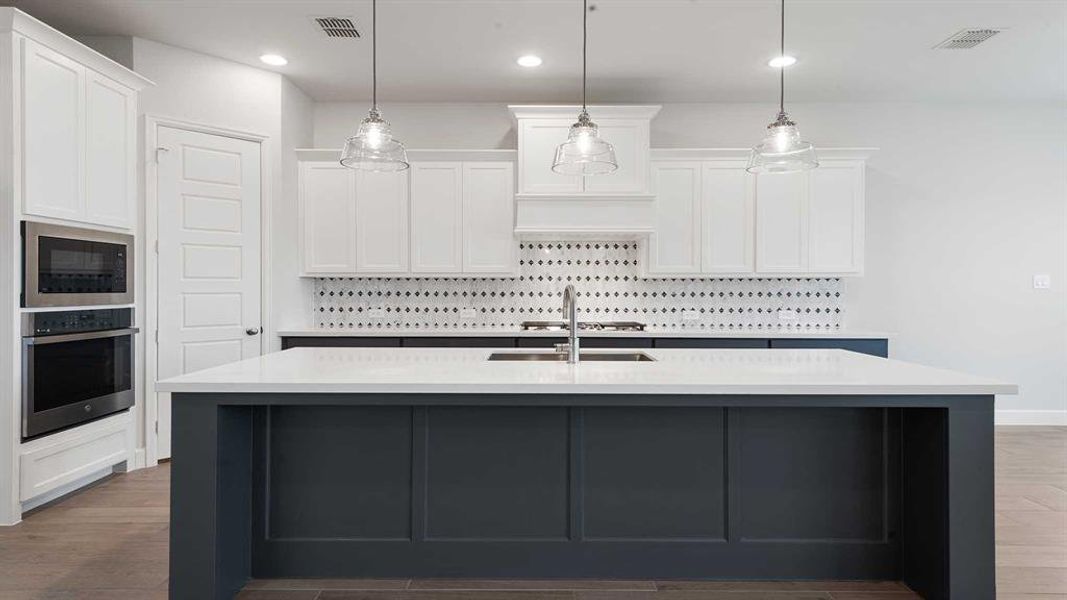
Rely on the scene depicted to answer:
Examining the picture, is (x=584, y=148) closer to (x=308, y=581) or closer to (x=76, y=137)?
(x=308, y=581)

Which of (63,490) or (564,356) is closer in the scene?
(564,356)

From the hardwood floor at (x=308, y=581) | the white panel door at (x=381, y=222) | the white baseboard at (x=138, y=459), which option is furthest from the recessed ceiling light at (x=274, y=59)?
the hardwood floor at (x=308, y=581)

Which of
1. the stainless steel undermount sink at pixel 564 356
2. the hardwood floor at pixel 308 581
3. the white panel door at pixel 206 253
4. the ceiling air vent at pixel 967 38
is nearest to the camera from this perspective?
the hardwood floor at pixel 308 581

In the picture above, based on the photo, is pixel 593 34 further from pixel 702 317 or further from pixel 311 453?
pixel 311 453

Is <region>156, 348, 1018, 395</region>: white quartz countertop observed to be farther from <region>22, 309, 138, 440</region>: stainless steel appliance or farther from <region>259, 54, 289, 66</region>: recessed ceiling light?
<region>259, 54, 289, 66</region>: recessed ceiling light

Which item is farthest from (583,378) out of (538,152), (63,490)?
(63,490)

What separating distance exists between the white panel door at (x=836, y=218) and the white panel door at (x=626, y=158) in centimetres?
130

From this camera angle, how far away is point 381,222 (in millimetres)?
4781

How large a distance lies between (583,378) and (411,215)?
2.98 m

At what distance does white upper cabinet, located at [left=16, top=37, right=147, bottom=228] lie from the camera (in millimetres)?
3031

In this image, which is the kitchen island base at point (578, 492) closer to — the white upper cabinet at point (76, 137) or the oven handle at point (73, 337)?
the oven handle at point (73, 337)

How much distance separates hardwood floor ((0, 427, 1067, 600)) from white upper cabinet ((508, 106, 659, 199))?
115 inches

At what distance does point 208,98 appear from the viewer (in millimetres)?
4230

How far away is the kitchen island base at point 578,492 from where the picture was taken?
7.84 ft
